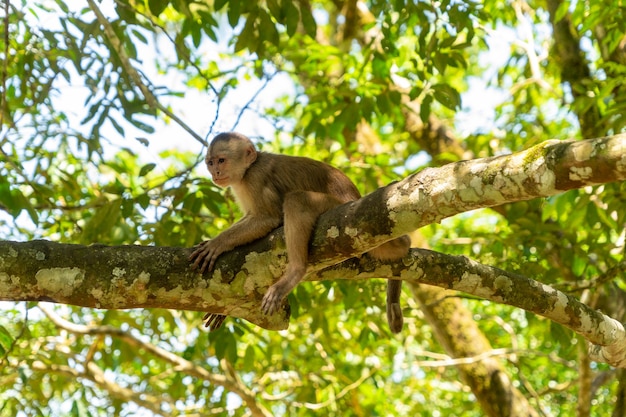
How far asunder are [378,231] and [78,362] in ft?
17.1

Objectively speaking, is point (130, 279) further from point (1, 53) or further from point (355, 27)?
point (355, 27)

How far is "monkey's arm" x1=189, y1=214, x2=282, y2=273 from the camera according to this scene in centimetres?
383

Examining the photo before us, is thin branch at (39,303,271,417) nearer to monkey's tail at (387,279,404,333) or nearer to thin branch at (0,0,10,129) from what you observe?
thin branch at (0,0,10,129)

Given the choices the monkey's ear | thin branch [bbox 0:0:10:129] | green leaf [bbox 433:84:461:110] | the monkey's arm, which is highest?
thin branch [bbox 0:0:10:129]

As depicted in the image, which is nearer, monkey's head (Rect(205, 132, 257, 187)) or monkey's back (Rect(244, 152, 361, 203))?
monkey's back (Rect(244, 152, 361, 203))

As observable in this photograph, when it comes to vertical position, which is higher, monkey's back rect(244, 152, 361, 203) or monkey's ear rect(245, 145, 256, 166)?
monkey's ear rect(245, 145, 256, 166)

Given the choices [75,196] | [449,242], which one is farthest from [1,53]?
[449,242]

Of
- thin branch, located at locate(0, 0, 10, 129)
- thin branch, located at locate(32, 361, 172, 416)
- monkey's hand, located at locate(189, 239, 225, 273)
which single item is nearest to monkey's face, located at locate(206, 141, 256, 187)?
monkey's hand, located at locate(189, 239, 225, 273)

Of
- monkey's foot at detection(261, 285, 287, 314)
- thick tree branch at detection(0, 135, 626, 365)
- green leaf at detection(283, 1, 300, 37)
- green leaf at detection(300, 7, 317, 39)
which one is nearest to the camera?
thick tree branch at detection(0, 135, 626, 365)

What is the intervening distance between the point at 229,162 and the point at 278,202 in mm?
633

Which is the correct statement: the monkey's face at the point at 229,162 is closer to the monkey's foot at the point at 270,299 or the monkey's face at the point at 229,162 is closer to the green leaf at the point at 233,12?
the green leaf at the point at 233,12

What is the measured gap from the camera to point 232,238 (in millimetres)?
4230

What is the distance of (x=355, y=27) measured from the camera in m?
9.74

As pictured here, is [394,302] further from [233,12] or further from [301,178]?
[233,12]
